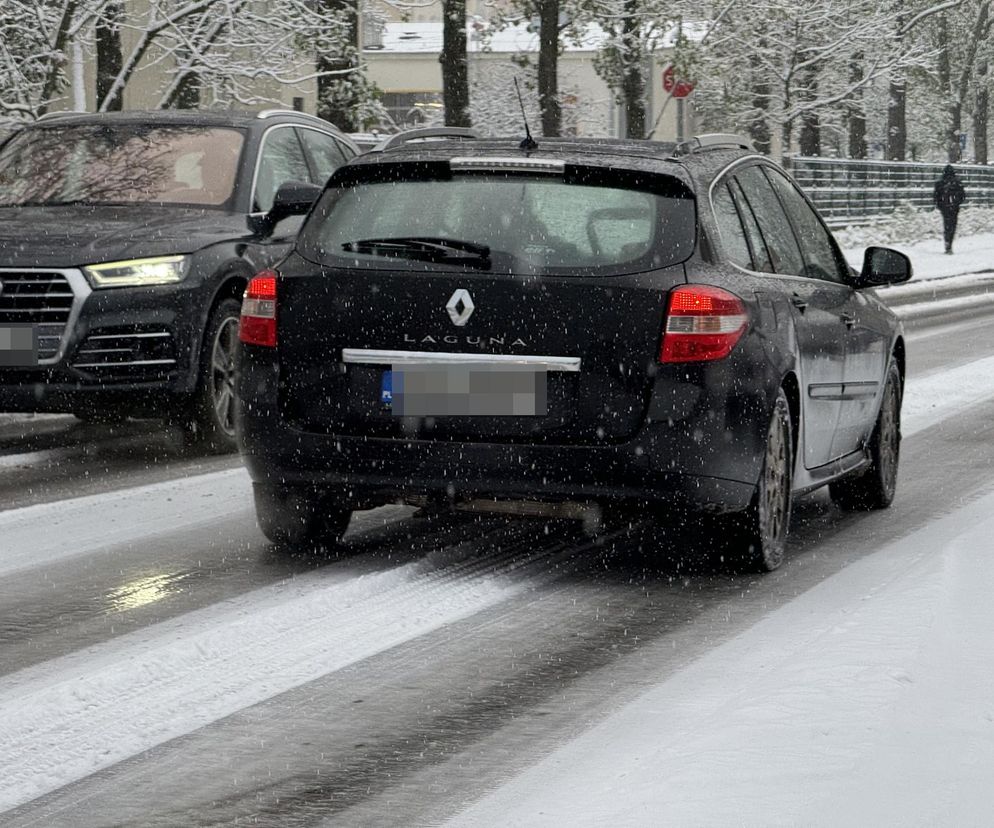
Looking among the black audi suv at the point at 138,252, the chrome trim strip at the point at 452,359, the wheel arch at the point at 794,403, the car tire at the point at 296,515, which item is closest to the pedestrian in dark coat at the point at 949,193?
the black audi suv at the point at 138,252

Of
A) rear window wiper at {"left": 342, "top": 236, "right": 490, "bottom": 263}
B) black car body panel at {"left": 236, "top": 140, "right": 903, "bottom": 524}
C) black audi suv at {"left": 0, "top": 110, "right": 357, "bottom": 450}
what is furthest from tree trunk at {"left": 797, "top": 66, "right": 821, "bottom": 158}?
rear window wiper at {"left": 342, "top": 236, "right": 490, "bottom": 263}

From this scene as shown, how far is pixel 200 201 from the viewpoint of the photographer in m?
10.9

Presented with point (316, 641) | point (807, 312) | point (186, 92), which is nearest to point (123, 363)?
point (807, 312)

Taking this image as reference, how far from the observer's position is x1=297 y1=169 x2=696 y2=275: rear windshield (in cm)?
672

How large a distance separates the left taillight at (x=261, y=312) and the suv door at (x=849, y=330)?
7.37 feet

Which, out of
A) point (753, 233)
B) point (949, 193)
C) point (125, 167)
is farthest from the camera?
point (949, 193)

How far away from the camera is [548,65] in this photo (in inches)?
1164

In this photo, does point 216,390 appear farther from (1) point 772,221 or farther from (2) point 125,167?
Result: (1) point 772,221

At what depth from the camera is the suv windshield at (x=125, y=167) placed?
10906 mm

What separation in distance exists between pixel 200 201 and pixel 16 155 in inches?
47.9

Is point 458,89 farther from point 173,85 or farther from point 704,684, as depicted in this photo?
Answer: point 704,684

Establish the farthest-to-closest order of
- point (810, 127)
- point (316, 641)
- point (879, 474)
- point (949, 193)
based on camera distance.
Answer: point (810, 127) → point (949, 193) → point (879, 474) → point (316, 641)

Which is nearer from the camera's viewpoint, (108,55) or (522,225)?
(522,225)

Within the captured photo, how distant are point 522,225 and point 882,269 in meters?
2.20
